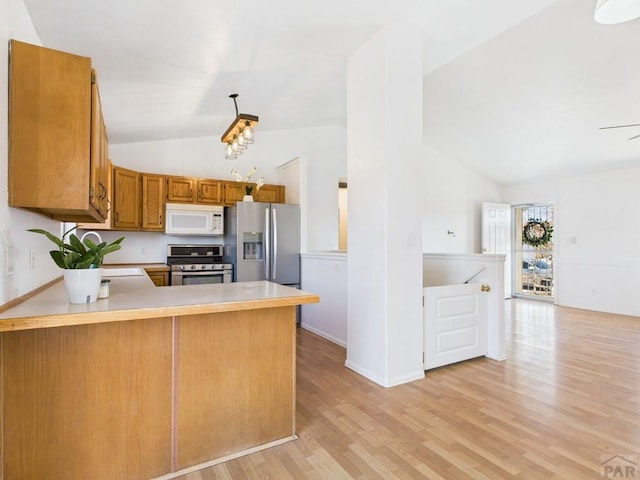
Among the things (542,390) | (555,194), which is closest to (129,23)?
(542,390)

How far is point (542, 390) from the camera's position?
2.71 meters

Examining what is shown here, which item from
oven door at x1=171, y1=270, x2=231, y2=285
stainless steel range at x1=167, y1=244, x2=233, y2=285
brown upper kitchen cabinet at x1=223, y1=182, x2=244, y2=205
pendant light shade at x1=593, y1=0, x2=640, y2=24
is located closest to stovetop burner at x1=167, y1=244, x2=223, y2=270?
stainless steel range at x1=167, y1=244, x2=233, y2=285

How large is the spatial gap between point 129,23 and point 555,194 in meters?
7.35

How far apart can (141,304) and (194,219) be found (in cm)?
337

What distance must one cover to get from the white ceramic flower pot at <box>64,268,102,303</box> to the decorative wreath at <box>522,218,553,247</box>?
25.9ft

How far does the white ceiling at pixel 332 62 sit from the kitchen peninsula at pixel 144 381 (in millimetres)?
1700

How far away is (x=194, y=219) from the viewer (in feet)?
15.8

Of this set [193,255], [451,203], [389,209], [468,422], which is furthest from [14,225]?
[451,203]

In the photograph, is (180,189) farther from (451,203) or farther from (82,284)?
(451,203)

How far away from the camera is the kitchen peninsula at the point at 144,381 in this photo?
147cm

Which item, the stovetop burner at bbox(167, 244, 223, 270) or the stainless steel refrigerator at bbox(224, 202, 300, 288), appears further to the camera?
the stovetop burner at bbox(167, 244, 223, 270)

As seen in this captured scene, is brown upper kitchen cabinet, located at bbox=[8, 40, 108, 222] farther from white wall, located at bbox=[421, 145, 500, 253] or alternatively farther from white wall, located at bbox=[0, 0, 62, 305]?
white wall, located at bbox=[421, 145, 500, 253]

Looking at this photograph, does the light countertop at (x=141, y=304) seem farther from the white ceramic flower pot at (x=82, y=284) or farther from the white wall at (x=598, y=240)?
the white wall at (x=598, y=240)

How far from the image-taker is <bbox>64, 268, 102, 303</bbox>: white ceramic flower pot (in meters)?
1.54
